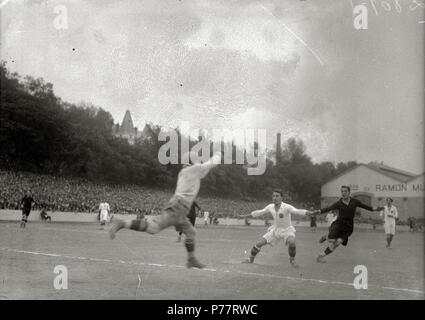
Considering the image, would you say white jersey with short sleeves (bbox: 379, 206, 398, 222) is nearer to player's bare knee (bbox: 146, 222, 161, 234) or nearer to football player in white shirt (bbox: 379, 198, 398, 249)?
football player in white shirt (bbox: 379, 198, 398, 249)

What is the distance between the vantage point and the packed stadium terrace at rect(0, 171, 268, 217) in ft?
71.9

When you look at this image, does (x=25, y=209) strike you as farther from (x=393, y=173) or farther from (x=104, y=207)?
(x=393, y=173)

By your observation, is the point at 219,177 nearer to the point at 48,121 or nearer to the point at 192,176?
the point at 192,176

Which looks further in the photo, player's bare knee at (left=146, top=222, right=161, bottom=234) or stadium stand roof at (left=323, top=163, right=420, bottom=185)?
stadium stand roof at (left=323, top=163, right=420, bottom=185)

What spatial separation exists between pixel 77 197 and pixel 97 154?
19.6 ft

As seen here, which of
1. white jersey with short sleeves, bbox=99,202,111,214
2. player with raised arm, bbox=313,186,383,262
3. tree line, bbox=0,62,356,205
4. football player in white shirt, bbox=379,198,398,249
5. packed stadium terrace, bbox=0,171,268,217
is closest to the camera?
player with raised arm, bbox=313,186,383,262

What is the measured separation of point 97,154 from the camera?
25.1 meters

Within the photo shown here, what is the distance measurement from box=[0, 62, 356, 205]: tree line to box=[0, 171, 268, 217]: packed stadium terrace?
643 mm

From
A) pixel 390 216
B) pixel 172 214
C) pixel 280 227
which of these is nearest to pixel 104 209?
pixel 390 216

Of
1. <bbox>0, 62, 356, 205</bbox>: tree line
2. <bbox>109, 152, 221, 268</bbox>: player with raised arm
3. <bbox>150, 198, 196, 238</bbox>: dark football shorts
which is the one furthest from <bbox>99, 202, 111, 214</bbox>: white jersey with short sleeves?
<bbox>150, 198, 196, 238</bbox>: dark football shorts

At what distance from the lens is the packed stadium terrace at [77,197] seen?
2191 centimetres

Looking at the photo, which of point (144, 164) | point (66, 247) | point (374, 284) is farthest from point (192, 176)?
point (144, 164)

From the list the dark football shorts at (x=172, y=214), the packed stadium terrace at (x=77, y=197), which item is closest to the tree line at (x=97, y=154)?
the packed stadium terrace at (x=77, y=197)
